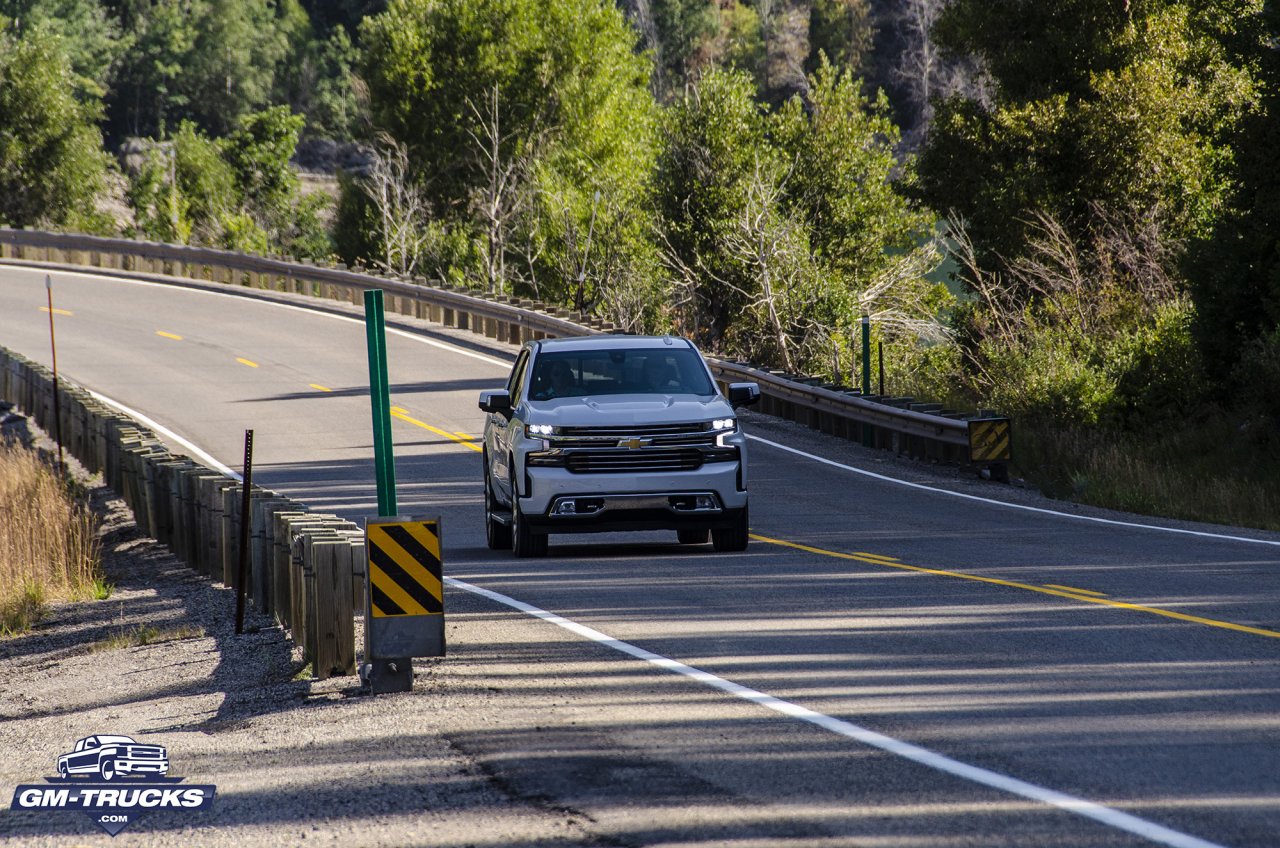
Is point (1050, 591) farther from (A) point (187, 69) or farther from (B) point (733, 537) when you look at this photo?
(A) point (187, 69)

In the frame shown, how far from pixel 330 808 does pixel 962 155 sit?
28.9m

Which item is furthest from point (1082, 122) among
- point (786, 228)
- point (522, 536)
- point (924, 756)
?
point (924, 756)

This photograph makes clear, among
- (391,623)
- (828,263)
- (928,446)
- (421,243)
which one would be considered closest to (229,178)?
(421,243)

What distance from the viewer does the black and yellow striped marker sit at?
69.9 feet

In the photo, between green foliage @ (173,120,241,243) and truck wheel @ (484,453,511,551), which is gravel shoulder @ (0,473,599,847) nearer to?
truck wheel @ (484,453,511,551)

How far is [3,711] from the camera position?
10867 millimetres

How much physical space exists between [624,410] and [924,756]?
7.30 meters

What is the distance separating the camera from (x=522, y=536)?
14453mm

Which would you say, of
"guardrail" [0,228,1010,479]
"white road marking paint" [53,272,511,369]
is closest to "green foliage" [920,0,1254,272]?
"guardrail" [0,228,1010,479]

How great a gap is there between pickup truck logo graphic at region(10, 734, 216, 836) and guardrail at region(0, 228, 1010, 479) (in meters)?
15.0

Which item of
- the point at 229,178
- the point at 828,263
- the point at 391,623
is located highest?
the point at 229,178

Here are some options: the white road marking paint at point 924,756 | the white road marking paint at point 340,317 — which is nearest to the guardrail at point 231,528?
the white road marking paint at point 924,756

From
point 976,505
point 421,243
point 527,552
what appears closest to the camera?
point 527,552

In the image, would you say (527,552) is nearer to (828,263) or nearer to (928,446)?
(928,446)
